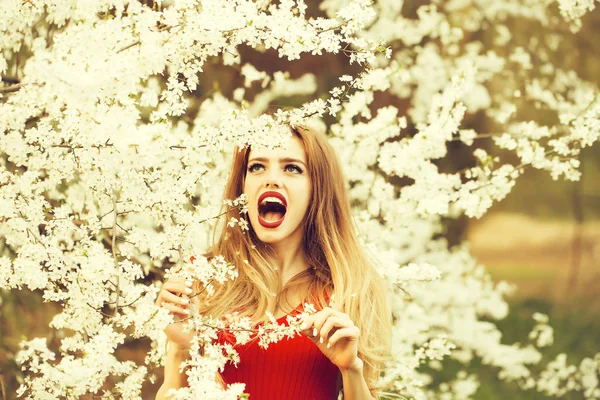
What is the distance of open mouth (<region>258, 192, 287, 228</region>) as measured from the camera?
2.73m

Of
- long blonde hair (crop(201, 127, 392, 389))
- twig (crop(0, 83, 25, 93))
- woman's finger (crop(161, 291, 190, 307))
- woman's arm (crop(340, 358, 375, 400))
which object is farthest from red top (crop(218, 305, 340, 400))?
twig (crop(0, 83, 25, 93))

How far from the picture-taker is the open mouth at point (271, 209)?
8.96 feet

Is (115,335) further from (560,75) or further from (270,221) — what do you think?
(560,75)

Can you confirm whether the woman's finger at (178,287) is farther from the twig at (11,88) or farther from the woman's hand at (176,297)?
the twig at (11,88)

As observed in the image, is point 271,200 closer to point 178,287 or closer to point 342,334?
point 178,287

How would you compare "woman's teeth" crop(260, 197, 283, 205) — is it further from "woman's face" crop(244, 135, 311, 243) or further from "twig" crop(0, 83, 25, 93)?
"twig" crop(0, 83, 25, 93)

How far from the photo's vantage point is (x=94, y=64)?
1843mm

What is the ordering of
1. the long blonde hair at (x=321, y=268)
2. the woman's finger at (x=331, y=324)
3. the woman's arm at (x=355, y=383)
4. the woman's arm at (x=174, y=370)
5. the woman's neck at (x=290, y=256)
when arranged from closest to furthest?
the woman's finger at (x=331, y=324), the woman's arm at (x=355, y=383), the woman's arm at (x=174, y=370), the long blonde hair at (x=321, y=268), the woman's neck at (x=290, y=256)

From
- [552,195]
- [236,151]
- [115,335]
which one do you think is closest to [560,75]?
[236,151]

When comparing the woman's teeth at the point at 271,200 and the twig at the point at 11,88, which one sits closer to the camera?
the twig at the point at 11,88

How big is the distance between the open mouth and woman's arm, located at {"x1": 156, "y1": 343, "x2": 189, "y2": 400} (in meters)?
0.53

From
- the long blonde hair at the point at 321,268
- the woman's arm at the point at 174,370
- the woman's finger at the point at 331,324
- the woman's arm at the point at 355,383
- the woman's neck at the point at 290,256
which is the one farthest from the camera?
the woman's neck at the point at 290,256

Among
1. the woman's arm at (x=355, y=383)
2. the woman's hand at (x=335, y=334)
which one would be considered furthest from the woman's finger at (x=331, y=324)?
the woman's arm at (x=355, y=383)

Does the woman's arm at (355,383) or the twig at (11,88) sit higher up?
the twig at (11,88)
